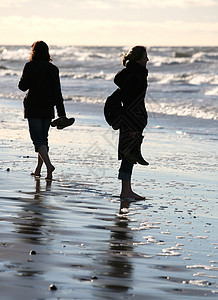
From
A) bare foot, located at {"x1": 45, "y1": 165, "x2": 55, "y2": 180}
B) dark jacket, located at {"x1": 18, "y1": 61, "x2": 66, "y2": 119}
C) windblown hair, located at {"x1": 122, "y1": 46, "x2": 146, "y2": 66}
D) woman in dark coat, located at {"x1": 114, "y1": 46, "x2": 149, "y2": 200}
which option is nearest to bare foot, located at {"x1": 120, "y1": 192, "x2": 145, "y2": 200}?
woman in dark coat, located at {"x1": 114, "y1": 46, "x2": 149, "y2": 200}

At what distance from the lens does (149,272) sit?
403 cm

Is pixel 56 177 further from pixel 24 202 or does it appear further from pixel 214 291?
pixel 214 291

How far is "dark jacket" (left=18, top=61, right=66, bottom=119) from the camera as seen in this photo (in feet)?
25.0

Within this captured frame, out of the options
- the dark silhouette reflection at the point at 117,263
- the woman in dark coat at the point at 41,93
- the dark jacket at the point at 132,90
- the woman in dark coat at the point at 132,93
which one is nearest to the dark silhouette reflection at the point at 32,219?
the dark silhouette reflection at the point at 117,263

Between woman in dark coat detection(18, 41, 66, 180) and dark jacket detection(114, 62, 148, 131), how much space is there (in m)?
1.22

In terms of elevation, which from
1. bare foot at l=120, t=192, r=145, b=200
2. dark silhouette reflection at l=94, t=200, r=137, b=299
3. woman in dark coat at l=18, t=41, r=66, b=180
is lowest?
bare foot at l=120, t=192, r=145, b=200

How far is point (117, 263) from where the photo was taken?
420cm

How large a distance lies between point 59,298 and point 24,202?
9.16 ft

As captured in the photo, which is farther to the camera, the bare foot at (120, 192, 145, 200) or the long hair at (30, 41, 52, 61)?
the long hair at (30, 41, 52, 61)

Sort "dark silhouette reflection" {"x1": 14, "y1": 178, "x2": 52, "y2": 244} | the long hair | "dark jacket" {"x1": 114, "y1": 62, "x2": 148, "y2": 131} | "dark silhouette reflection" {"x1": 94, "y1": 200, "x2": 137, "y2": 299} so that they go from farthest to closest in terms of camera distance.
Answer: the long hair < "dark jacket" {"x1": 114, "y1": 62, "x2": 148, "y2": 131} < "dark silhouette reflection" {"x1": 14, "y1": 178, "x2": 52, "y2": 244} < "dark silhouette reflection" {"x1": 94, "y1": 200, "x2": 137, "y2": 299}

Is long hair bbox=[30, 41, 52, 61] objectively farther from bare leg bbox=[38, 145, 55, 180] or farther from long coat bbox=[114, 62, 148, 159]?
long coat bbox=[114, 62, 148, 159]

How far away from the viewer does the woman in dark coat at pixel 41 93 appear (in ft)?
25.0

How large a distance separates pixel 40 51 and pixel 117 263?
3980mm

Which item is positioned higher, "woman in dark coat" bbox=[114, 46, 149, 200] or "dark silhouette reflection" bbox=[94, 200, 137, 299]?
"woman in dark coat" bbox=[114, 46, 149, 200]
